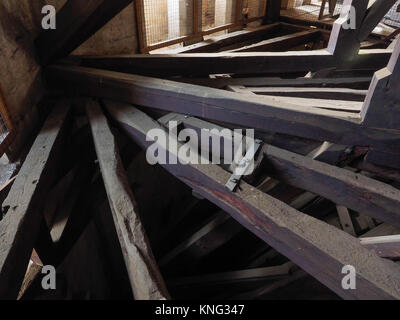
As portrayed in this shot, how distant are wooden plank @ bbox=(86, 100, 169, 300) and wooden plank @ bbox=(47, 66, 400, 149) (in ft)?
1.46

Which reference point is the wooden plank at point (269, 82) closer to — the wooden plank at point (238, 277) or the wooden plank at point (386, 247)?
the wooden plank at point (238, 277)

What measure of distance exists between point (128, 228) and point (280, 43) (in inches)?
161

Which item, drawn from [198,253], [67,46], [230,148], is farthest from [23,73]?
[198,253]

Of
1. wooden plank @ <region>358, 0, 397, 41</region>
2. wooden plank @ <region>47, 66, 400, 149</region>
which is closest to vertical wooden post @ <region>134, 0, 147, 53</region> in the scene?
wooden plank @ <region>47, 66, 400, 149</region>

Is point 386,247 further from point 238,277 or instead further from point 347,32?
point 347,32

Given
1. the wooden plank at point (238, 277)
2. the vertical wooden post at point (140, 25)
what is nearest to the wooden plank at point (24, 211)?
the wooden plank at point (238, 277)

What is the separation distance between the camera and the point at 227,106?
6.72 feet

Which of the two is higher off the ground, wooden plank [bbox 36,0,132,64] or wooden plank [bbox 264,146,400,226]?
wooden plank [bbox 36,0,132,64]

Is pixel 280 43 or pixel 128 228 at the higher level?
pixel 280 43

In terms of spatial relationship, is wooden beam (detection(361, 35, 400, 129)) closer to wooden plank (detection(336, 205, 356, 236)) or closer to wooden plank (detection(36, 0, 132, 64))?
wooden plank (detection(336, 205, 356, 236))

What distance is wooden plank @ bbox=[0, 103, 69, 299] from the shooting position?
50.9 inches

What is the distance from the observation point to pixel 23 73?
2.24 meters

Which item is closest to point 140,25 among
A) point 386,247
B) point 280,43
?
point 280,43

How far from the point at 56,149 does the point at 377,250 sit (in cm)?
200
